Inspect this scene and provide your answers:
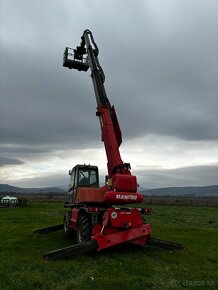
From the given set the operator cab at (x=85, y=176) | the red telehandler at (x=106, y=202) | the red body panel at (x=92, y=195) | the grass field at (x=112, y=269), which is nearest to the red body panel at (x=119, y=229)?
the red telehandler at (x=106, y=202)

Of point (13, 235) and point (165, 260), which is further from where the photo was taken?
point (13, 235)

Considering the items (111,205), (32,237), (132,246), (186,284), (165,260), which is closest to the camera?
(186,284)

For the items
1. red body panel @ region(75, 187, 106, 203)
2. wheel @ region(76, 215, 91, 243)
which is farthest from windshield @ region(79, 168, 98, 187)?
wheel @ region(76, 215, 91, 243)

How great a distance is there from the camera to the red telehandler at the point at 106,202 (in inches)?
453

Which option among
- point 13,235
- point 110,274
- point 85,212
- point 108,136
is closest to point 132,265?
point 110,274

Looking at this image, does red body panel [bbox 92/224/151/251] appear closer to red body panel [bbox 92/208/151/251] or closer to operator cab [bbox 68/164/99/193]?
red body panel [bbox 92/208/151/251]

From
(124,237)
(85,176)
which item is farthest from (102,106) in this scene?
(124,237)

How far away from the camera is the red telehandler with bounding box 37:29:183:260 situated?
11516 mm

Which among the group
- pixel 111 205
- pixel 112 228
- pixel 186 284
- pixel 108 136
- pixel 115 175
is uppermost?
pixel 108 136

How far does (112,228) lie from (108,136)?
3.68 m

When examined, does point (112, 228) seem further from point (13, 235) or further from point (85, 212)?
point (13, 235)

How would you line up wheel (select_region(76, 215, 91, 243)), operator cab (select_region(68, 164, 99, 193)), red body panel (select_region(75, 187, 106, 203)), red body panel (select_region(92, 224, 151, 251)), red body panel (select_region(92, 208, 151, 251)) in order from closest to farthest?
1. red body panel (select_region(92, 224, 151, 251))
2. red body panel (select_region(92, 208, 151, 251))
3. wheel (select_region(76, 215, 91, 243))
4. red body panel (select_region(75, 187, 106, 203))
5. operator cab (select_region(68, 164, 99, 193))

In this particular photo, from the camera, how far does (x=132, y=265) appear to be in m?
10.5

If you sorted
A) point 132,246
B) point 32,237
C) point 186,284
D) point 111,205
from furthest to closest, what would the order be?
point 32,237, point 132,246, point 111,205, point 186,284
